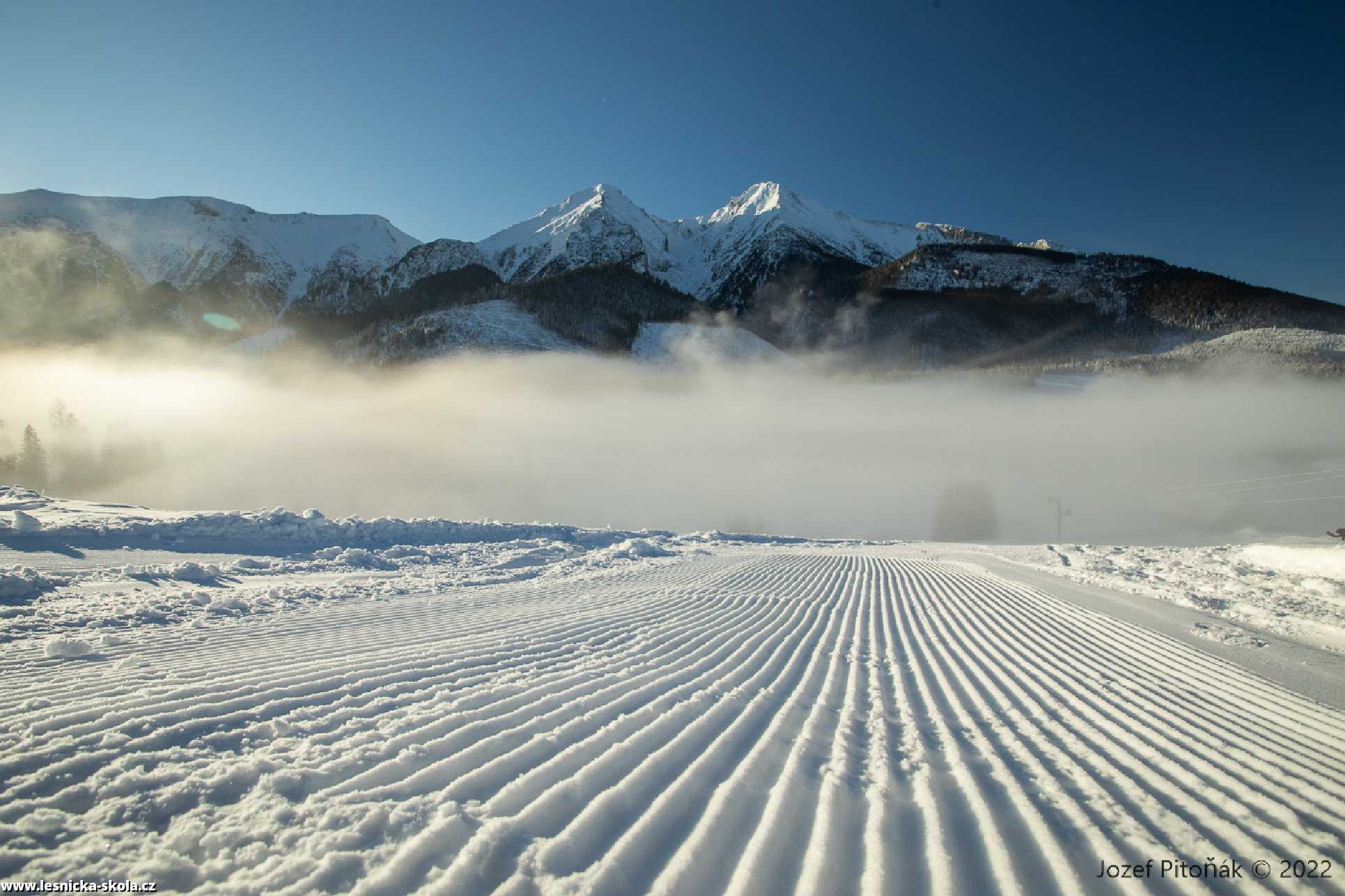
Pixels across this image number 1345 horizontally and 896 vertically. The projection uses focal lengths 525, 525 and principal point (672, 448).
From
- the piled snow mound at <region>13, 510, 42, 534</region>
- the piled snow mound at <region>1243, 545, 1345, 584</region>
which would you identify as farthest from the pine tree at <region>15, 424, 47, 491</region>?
the piled snow mound at <region>1243, 545, 1345, 584</region>

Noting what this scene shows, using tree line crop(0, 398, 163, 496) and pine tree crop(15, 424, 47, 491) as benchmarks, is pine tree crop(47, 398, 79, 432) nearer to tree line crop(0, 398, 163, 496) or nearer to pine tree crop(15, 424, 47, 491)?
tree line crop(0, 398, 163, 496)

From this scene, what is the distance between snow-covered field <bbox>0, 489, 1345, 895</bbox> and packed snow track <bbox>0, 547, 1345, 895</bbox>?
0.05 feet

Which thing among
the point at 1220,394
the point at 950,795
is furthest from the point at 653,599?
the point at 1220,394

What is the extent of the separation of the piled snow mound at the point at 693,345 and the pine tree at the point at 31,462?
274 ft

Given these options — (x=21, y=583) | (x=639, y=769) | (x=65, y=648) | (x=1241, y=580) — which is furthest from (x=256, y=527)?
(x=1241, y=580)

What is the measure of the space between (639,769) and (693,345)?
111 meters

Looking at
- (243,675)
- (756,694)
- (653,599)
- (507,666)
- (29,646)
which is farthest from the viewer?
(653,599)

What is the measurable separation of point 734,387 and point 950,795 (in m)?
107

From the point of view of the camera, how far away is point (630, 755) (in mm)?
3066

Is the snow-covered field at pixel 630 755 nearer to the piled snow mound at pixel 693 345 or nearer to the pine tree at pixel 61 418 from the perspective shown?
the pine tree at pixel 61 418

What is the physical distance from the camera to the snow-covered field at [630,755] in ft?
6.86

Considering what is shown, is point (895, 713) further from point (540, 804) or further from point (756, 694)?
point (540, 804)

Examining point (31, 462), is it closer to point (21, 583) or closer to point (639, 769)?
point (21, 583)

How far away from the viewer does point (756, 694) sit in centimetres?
446
